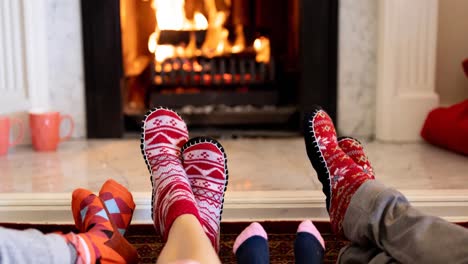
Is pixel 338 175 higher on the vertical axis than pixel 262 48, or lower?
lower

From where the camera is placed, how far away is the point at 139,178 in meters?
1.57

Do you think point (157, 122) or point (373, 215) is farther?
point (157, 122)

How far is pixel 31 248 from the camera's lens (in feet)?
2.51

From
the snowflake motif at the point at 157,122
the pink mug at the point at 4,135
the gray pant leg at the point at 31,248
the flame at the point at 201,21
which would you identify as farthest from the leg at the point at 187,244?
the flame at the point at 201,21

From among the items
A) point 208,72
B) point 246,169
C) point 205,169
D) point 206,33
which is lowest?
point 246,169

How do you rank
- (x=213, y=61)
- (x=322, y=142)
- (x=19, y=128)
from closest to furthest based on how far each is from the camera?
(x=322, y=142) < (x=19, y=128) < (x=213, y=61)

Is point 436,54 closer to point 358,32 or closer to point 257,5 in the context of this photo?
point 358,32

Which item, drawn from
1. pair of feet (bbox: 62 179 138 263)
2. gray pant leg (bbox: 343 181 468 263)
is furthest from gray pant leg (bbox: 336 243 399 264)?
pair of feet (bbox: 62 179 138 263)

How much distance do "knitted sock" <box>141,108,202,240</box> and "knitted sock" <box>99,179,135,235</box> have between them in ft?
0.16

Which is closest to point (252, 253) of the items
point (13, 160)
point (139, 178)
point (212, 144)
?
point (212, 144)

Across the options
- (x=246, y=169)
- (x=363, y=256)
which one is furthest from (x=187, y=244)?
(x=246, y=169)

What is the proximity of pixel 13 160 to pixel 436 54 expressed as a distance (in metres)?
1.45

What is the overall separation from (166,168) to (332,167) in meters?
0.34

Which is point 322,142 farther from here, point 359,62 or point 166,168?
point 359,62
